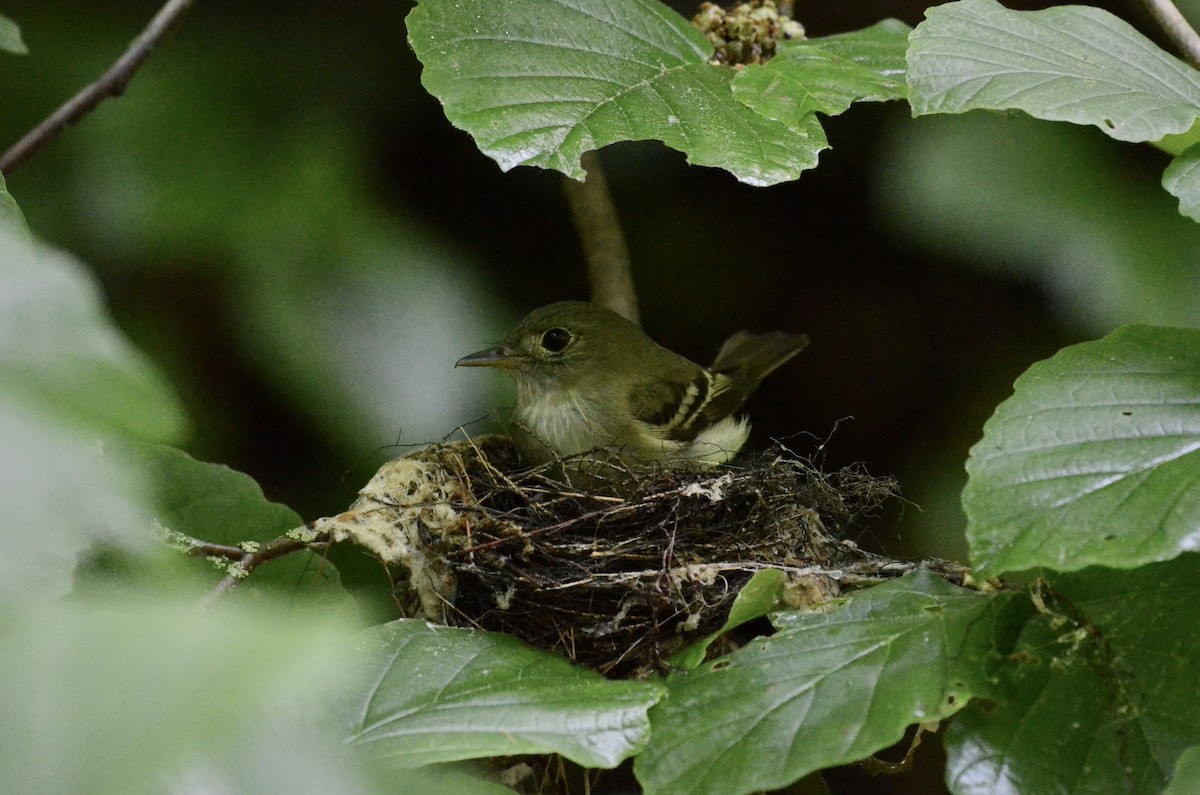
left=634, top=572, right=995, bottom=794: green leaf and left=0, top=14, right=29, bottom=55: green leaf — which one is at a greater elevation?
left=0, top=14, right=29, bottom=55: green leaf

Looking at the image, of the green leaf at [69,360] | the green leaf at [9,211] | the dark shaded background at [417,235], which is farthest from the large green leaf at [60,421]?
the dark shaded background at [417,235]

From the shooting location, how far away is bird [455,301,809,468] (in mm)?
4000

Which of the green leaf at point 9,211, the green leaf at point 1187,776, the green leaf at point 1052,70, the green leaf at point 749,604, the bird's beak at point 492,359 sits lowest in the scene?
the bird's beak at point 492,359

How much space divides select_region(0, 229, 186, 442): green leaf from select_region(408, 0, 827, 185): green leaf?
1.62 m

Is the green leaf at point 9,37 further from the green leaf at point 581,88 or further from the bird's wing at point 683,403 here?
the bird's wing at point 683,403

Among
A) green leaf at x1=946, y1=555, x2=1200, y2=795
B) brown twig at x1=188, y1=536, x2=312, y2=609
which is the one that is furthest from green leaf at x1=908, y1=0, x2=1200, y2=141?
brown twig at x1=188, y1=536, x2=312, y2=609

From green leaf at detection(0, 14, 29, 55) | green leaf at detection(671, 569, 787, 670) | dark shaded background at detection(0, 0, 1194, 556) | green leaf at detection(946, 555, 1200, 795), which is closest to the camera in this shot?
green leaf at detection(946, 555, 1200, 795)

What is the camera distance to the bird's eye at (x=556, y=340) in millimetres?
4133

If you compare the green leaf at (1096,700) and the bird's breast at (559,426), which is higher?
the green leaf at (1096,700)

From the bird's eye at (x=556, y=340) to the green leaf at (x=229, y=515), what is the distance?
137cm

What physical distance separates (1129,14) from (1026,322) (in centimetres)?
131

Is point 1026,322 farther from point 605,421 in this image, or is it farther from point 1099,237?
point 605,421

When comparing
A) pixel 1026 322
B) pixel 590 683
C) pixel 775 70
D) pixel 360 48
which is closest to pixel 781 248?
pixel 1026 322

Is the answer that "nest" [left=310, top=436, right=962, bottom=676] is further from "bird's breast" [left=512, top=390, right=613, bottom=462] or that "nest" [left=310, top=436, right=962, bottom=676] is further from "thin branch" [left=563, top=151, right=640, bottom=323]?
"thin branch" [left=563, top=151, right=640, bottom=323]
